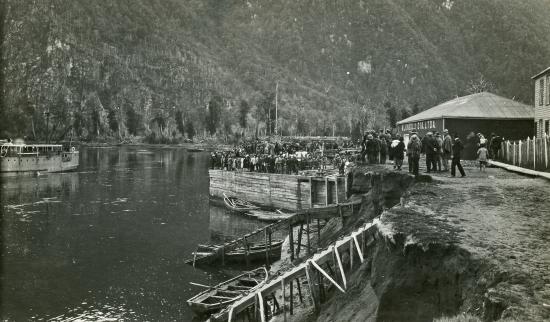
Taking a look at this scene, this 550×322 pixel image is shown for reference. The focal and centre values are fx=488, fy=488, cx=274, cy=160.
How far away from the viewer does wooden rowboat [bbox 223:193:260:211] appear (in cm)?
4729

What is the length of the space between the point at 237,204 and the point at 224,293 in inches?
1049

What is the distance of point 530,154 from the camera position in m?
26.4

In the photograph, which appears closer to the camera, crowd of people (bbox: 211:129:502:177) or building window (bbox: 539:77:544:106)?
crowd of people (bbox: 211:129:502:177)

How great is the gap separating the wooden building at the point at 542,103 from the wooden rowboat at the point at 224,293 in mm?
25093

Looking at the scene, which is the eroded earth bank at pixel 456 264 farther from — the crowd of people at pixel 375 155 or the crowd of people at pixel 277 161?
the crowd of people at pixel 277 161

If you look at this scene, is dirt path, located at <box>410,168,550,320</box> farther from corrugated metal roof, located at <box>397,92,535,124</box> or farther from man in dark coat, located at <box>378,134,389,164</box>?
corrugated metal roof, located at <box>397,92,535,124</box>

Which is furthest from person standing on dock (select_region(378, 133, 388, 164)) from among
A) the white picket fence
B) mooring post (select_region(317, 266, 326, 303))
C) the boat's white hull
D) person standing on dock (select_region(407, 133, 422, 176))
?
the boat's white hull

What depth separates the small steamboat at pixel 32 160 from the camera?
274 ft

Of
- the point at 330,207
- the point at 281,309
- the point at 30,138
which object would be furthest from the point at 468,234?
the point at 30,138

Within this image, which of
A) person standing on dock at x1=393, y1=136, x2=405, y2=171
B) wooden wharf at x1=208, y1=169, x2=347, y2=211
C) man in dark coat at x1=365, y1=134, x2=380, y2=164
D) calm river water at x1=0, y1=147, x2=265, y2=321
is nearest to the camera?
calm river water at x1=0, y1=147, x2=265, y2=321

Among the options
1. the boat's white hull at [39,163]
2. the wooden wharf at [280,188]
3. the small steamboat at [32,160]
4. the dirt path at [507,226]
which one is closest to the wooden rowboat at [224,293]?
the dirt path at [507,226]

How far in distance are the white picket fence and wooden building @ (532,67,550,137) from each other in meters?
6.26

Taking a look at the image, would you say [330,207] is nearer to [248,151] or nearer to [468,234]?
[468,234]

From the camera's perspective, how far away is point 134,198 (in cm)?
5569
